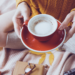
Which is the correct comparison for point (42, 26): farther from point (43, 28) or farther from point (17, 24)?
point (17, 24)

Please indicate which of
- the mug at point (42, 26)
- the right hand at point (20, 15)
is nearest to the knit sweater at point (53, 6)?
the right hand at point (20, 15)

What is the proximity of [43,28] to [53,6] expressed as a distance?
0.66 ft

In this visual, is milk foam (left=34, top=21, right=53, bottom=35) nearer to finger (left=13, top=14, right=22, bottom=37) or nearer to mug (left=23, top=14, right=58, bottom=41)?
mug (left=23, top=14, right=58, bottom=41)

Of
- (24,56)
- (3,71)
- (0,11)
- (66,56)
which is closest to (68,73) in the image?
(66,56)

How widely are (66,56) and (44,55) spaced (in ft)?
0.54

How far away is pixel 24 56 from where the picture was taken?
0.80m

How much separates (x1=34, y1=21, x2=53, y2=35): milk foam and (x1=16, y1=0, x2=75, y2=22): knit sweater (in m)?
0.16

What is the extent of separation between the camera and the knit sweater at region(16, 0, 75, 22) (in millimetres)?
556

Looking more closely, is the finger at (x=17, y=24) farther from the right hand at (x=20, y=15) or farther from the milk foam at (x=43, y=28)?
the milk foam at (x=43, y=28)

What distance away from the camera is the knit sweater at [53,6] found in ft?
1.82

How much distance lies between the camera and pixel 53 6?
578 millimetres

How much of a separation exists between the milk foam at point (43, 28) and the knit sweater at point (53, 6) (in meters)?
→ 0.16

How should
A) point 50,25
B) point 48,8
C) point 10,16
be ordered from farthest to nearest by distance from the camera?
point 10,16
point 48,8
point 50,25

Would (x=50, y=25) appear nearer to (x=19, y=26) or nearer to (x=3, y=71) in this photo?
(x=19, y=26)
